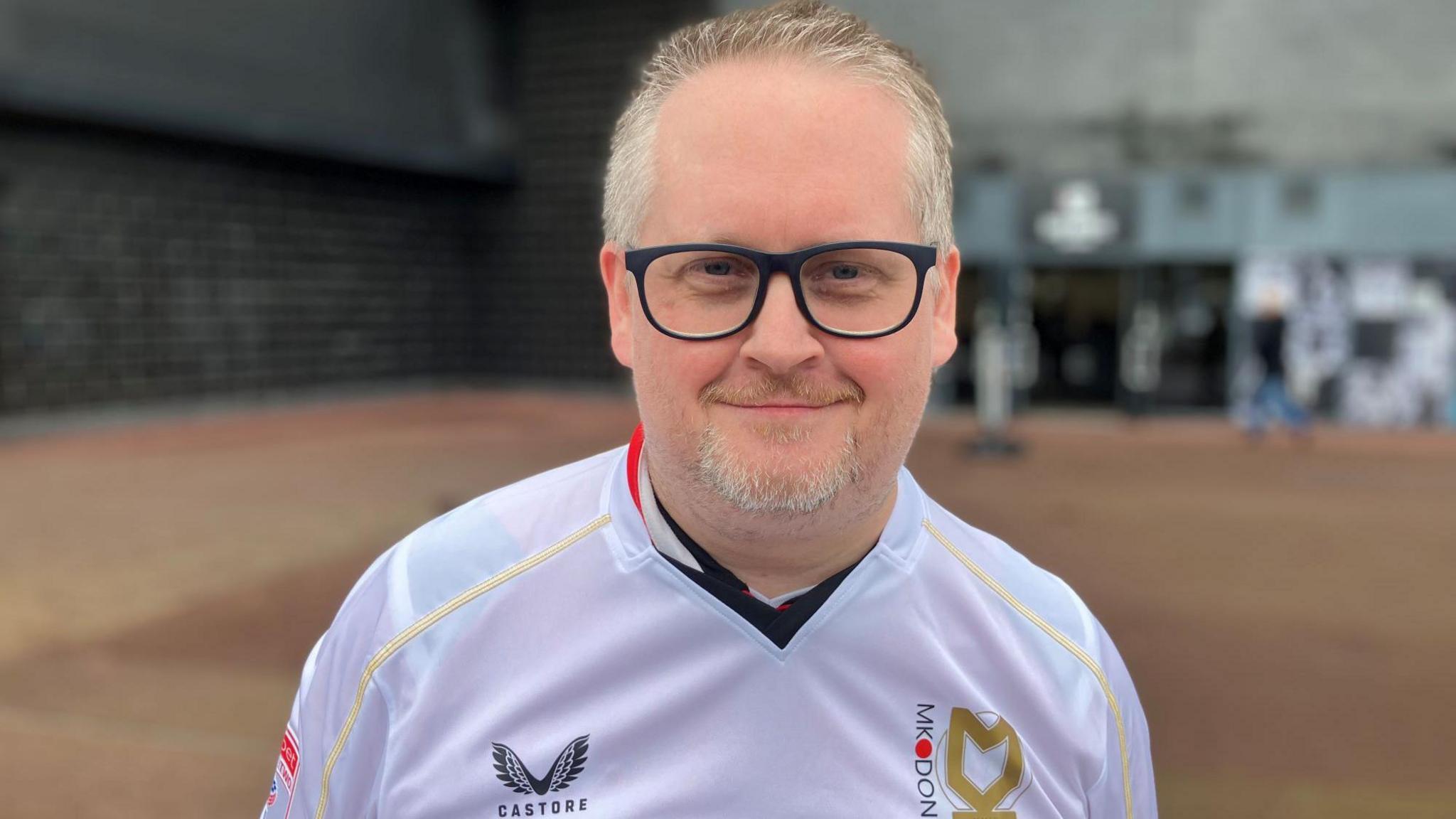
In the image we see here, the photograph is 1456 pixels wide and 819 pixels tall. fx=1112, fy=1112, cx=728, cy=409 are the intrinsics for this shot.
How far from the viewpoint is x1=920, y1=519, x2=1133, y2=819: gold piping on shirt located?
1.55 m

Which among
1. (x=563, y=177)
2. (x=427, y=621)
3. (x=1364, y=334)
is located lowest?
(x=1364, y=334)

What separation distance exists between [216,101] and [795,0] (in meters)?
14.5

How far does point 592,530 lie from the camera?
1.51 metres

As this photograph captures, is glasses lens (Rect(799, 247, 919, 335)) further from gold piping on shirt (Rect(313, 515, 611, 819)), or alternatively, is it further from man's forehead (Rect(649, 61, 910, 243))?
gold piping on shirt (Rect(313, 515, 611, 819))

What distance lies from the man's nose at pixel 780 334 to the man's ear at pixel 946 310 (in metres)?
0.28

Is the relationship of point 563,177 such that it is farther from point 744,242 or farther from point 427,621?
point 744,242

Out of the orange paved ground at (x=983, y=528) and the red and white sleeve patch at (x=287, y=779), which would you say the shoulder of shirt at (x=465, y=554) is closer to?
the red and white sleeve patch at (x=287, y=779)

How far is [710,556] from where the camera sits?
1.47 metres

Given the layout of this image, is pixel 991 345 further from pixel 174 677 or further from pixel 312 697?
pixel 312 697

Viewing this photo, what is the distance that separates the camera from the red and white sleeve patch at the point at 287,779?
1579mm

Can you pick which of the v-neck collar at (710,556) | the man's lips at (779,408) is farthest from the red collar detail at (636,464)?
the man's lips at (779,408)

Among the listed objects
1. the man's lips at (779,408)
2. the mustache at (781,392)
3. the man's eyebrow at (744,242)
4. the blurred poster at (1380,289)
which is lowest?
the blurred poster at (1380,289)

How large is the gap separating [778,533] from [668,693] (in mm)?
247

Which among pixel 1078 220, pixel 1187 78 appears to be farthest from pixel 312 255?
pixel 1187 78
